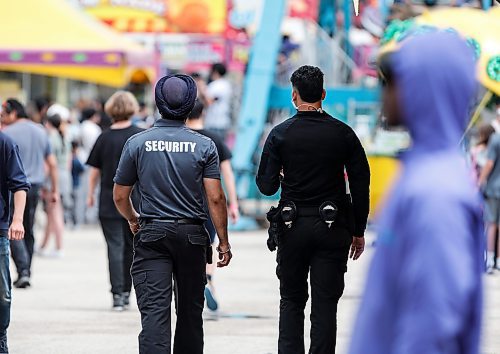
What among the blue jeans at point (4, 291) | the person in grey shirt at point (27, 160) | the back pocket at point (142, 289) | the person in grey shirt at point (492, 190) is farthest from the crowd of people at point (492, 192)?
the back pocket at point (142, 289)

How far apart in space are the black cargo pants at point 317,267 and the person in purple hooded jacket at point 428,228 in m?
3.56

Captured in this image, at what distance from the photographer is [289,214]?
7227mm

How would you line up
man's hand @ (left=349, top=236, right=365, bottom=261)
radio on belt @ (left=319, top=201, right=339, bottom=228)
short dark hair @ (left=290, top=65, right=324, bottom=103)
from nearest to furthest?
radio on belt @ (left=319, top=201, right=339, bottom=228) → short dark hair @ (left=290, top=65, right=324, bottom=103) → man's hand @ (left=349, top=236, right=365, bottom=261)

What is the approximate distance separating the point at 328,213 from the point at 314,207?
0.09 m

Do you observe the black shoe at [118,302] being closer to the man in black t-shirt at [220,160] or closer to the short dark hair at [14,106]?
the man in black t-shirt at [220,160]

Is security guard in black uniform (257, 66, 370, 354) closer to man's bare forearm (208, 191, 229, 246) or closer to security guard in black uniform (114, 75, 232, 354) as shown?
man's bare forearm (208, 191, 229, 246)

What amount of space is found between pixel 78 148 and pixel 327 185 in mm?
14803

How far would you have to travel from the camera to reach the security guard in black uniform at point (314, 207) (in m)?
7.21

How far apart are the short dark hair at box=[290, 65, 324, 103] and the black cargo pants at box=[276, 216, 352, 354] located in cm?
67

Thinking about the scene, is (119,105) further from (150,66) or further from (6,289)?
(150,66)

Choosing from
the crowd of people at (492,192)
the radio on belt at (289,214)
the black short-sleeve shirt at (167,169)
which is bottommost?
the crowd of people at (492,192)

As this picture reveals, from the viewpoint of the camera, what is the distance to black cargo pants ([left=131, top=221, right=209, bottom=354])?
707 centimetres

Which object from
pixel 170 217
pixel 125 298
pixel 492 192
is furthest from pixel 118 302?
pixel 492 192

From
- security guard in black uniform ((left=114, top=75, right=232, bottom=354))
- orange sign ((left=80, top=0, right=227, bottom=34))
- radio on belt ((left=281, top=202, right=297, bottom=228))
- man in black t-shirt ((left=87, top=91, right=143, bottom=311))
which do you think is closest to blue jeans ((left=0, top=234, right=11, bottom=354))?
security guard in black uniform ((left=114, top=75, right=232, bottom=354))
